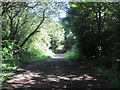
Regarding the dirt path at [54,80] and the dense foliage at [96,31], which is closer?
the dirt path at [54,80]

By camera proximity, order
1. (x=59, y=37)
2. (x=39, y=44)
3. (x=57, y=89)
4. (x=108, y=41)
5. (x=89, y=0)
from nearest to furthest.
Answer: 1. (x=57, y=89)
2. (x=89, y=0)
3. (x=108, y=41)
4. (x=39, y=44)
5. (x=59, y=37)

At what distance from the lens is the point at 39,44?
22.6 m

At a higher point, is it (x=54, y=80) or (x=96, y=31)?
(x=96, y=31)

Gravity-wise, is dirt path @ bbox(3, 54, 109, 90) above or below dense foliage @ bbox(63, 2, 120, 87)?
below

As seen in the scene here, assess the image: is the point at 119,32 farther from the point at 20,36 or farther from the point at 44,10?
the point at 20,36

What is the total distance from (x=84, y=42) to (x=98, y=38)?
1446 mm

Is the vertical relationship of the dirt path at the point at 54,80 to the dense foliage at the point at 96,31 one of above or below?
below

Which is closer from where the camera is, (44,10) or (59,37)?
(44,10)

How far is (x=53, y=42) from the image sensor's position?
40.5 meters

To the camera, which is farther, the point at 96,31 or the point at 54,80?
the point at 96,31

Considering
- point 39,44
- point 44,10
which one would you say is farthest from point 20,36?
point 39,44

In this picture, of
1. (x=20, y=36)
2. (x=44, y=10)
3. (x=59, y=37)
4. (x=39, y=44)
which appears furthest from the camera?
(x=59, y=37)

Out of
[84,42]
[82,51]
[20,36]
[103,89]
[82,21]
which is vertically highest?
[82,21]

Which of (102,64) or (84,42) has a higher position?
(84,42)
